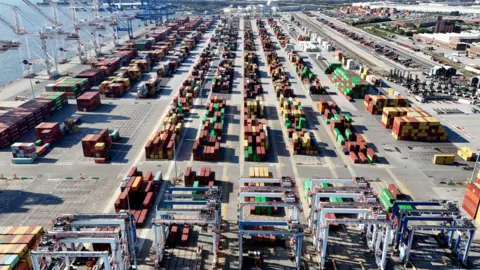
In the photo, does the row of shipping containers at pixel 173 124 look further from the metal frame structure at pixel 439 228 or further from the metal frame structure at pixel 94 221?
the metal frame structure at pixel 439 228

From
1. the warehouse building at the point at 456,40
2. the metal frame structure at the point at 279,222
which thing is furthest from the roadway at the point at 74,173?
the warehouse building at the point at 456,40

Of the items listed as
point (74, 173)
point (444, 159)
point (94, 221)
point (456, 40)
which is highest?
point (456, 40)

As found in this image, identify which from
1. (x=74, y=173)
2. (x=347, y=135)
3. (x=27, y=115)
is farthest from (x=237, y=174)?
(x=27, y=115)

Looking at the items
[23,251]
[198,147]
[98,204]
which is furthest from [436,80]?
[23,251]

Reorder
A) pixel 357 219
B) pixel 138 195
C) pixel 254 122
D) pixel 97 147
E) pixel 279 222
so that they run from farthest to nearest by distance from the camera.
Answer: pixel 254 122, pixel 97 147, pixel 138 195, pixel 279 222, pixel 357 219

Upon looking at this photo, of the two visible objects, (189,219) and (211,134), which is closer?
(189,219)

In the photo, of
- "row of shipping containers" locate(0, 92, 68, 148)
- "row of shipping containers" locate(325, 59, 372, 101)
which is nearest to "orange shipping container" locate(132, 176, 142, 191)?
"row of shipping containers" locate(0, 92, 68, 148)

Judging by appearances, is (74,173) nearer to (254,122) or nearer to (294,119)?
(254,122)
